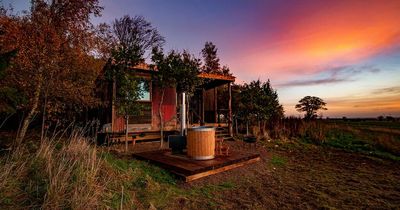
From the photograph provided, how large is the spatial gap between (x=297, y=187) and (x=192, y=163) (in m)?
2.72

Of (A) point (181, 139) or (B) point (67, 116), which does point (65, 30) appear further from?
(B) point (67, 116)

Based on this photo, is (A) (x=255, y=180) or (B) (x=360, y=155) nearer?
(A) (x=255, y=180)

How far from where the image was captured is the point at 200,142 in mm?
6605

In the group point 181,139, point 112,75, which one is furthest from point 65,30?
point 181,139

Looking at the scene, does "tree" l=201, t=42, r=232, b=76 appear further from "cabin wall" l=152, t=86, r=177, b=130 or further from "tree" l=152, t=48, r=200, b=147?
"tree" l=152, t=48, r=200, b=147

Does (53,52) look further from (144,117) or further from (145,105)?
(144,117)

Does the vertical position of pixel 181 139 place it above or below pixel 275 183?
above

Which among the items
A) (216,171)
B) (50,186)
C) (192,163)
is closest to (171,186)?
(192,163)

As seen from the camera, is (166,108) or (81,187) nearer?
(81,187)

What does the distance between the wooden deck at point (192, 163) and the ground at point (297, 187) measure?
18 cm

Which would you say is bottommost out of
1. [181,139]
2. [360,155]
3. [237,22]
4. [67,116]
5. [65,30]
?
[360,155]

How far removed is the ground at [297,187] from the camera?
4359 millimetres

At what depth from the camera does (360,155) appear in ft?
34.2

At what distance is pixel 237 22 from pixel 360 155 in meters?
8.57
